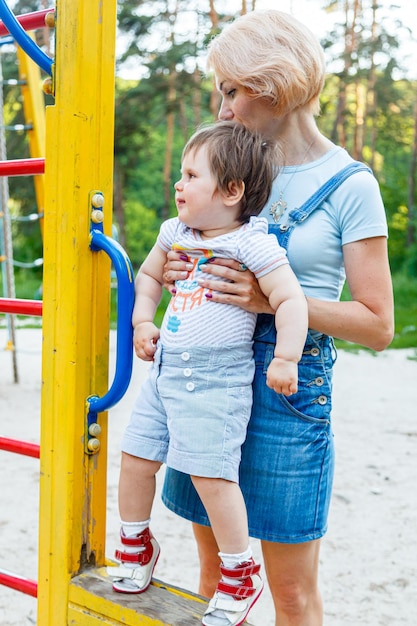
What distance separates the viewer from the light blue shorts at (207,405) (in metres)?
1.40

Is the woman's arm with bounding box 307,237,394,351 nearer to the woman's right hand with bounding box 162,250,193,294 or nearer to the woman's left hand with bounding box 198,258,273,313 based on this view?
the woman's left hand with bounding box 198,258,273,313

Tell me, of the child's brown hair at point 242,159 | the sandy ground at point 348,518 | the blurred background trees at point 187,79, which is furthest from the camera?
the blurred background trees at point 187,79

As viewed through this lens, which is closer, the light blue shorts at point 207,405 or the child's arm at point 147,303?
the light blue shorts at point 207,405

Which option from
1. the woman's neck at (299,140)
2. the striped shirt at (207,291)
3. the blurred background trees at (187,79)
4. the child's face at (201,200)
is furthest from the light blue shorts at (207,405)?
the blurred background trees at (187,79)

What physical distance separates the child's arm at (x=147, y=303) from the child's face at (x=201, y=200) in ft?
0.47

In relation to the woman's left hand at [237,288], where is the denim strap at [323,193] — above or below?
above

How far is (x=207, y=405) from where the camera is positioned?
55.1 inches

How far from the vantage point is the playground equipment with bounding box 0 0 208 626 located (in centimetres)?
151

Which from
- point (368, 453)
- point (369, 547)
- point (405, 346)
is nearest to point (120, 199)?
point (405, 346)

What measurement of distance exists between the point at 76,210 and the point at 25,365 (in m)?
4.90

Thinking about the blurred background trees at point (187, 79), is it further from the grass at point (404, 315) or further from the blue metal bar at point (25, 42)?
the blue metal bar at point (25, 42)

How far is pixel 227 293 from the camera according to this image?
4.70 feet

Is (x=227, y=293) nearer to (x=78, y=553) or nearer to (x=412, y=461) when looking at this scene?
(x=78, y=553)

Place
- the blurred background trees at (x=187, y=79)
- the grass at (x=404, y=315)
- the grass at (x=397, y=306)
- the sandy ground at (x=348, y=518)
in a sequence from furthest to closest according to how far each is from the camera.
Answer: the blurred background trees at (x=187, y=79) → the grass at (x=397, y=306) → the grass at (x=404, y=315) → the sandy ground at (x=348, y=518)
